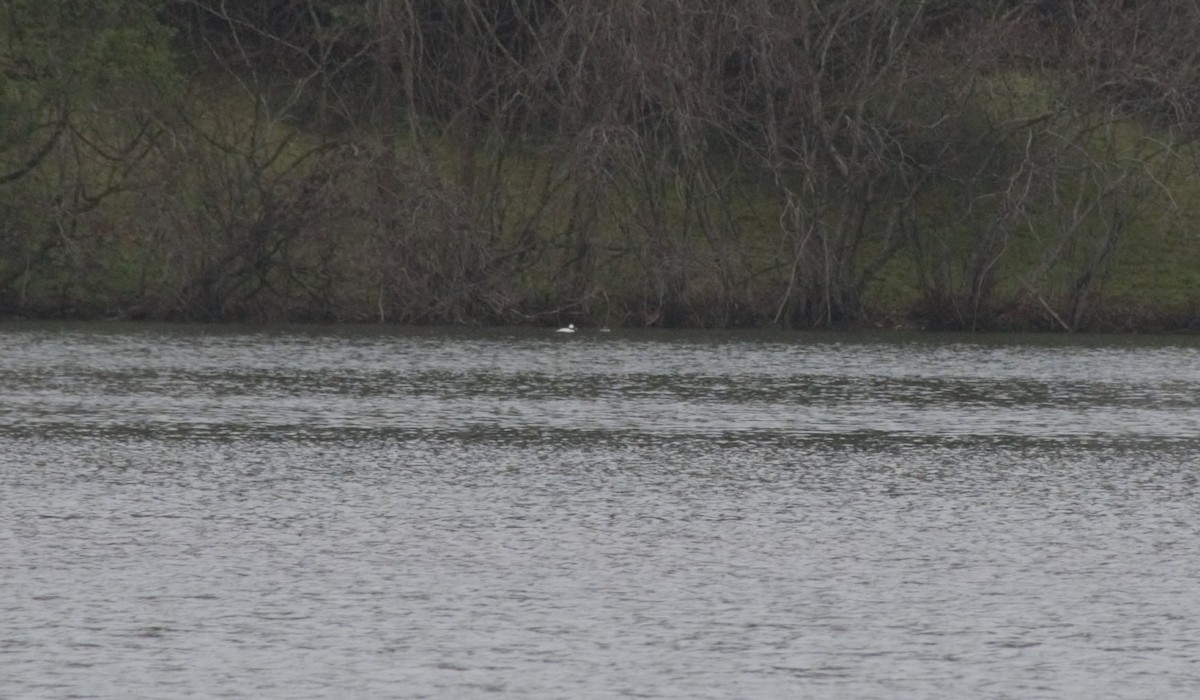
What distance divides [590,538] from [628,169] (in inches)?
1078

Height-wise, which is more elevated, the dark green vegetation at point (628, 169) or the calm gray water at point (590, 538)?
the dark green vegetation at point (628, 169)

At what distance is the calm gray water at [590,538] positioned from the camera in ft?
36.0

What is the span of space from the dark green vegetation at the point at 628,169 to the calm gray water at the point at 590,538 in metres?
12.9

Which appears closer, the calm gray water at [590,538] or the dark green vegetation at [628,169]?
the calm gray water at [590,538]

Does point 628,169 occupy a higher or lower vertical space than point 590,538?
higher

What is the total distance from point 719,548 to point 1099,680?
440 cm

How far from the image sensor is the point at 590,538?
594 inches

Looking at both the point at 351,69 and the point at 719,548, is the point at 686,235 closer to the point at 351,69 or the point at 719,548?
the point at 351,69

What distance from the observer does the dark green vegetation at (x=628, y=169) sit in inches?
1651

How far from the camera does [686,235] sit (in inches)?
1700

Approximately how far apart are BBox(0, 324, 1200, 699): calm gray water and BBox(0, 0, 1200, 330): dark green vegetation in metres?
12.9

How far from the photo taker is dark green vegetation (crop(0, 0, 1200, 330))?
41.9 metres

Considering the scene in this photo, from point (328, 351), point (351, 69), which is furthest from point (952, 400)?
point (351, 69)

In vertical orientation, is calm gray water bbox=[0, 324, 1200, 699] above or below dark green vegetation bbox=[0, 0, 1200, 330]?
below
